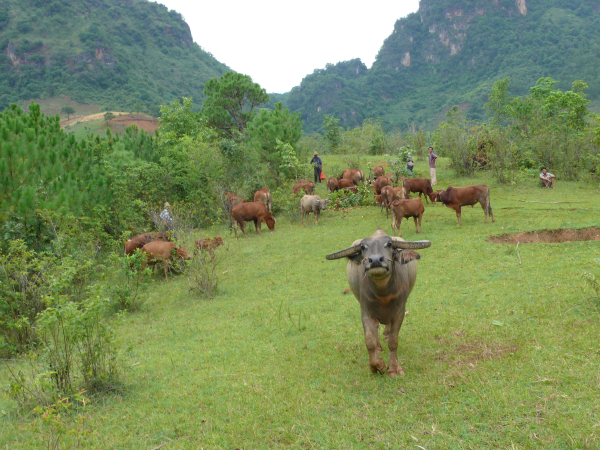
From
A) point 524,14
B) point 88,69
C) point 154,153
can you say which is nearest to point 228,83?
point 154,153

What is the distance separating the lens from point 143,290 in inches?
420

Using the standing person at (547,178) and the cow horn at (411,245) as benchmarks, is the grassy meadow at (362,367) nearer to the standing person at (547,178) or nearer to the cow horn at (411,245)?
the cow horn at (411,245)

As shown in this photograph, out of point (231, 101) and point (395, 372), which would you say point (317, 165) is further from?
point (395, 372)

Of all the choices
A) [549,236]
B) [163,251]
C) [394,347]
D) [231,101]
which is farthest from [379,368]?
[231,101]

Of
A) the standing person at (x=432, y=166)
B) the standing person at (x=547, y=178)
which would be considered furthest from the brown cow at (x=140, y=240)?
the standing person at (x=547, y=178)

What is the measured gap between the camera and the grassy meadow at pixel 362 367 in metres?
4.20

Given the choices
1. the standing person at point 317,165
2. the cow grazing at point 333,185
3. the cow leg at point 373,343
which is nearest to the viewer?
the cow leg at point 373,343

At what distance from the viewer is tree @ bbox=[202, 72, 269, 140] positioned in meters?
33.3

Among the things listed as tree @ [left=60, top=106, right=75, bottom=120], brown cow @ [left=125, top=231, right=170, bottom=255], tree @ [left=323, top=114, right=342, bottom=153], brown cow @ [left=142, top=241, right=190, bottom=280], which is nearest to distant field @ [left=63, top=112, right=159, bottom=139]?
tree @ [left=60, top=106, right=75, bottom=120]

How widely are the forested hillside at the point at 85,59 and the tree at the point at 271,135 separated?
225ft

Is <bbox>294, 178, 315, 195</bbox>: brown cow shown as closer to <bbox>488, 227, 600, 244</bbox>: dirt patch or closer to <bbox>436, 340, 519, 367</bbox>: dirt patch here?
<bbox>488, 227, 600, 244</bbox>: dirt patch

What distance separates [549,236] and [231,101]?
2771 cm

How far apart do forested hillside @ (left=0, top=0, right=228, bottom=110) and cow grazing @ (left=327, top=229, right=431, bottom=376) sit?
292 feet

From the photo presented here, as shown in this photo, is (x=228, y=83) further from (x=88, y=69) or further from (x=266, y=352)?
(x=88, y=69)
